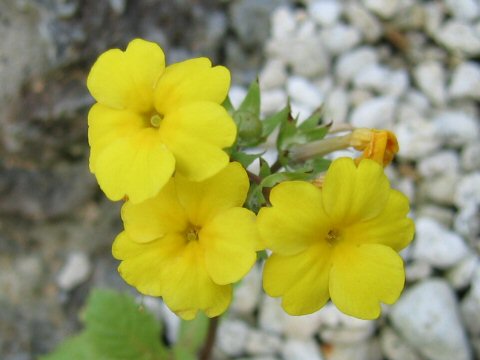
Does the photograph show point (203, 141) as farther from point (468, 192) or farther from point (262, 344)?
point (468, 192)

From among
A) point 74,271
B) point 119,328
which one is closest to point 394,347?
point 119,328

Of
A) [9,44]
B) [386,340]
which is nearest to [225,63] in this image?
[9,44]

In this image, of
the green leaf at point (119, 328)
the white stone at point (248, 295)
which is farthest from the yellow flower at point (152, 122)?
the white stone at point (248, 295)

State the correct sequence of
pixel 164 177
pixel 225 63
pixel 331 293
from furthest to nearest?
pixel 225 63, pixel 331 293, pixel 164 177

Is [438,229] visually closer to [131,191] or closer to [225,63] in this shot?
[225,63]

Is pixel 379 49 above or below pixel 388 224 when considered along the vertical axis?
below

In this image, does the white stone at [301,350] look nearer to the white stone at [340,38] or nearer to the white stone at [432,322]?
the white stone at [432,322]

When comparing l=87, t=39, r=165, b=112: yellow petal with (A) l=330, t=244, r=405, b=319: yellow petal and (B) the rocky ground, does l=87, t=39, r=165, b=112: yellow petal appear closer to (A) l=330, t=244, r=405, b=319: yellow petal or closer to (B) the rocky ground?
(A) l=330, t=244, r=405, b=319: yellow petal
